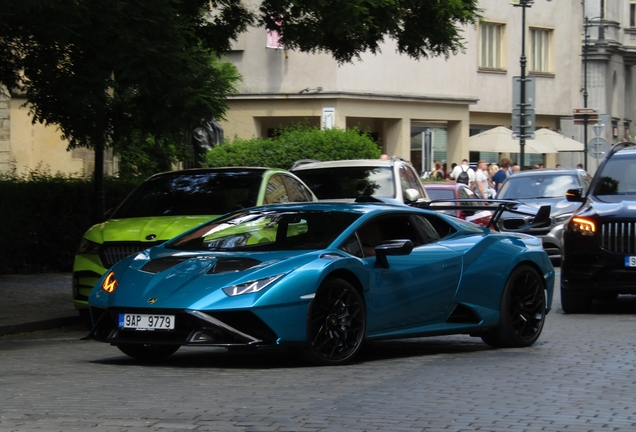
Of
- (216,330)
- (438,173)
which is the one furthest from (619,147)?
(438,173)

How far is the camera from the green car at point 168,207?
501 inches

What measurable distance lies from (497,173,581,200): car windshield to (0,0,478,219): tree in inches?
295

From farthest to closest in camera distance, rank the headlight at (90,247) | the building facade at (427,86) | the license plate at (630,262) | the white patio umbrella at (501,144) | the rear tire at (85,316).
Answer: the white patio umbrella at (501,144) → the building facade at (427,86) → the license plate at (630,262) → the rear tire at (85,316) → the headlight at (90,247)

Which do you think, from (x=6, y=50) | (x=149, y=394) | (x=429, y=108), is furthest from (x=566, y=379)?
(x=429, y=108)

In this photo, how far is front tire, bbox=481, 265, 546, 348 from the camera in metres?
10.9

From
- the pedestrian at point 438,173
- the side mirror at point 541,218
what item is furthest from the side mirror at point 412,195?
the pedestrian at point 438,173

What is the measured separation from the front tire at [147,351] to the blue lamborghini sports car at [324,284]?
1 cm

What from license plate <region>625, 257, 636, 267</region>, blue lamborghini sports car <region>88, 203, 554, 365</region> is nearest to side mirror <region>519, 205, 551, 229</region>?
blue lamborghini sports car <region>88, 203, 554, 365</region>

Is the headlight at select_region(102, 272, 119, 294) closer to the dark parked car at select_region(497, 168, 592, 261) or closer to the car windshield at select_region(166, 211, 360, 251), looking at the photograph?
the car windshield at select_region(166, 211, 360, 251)

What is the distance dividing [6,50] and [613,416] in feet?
35.8

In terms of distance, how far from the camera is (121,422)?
6.89 m

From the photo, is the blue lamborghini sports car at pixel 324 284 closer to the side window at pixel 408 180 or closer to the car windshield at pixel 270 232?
the car windshield at pixel 270 232

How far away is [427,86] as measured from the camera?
44.8 m

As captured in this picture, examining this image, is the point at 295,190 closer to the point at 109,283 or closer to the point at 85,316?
the point at 85,316
